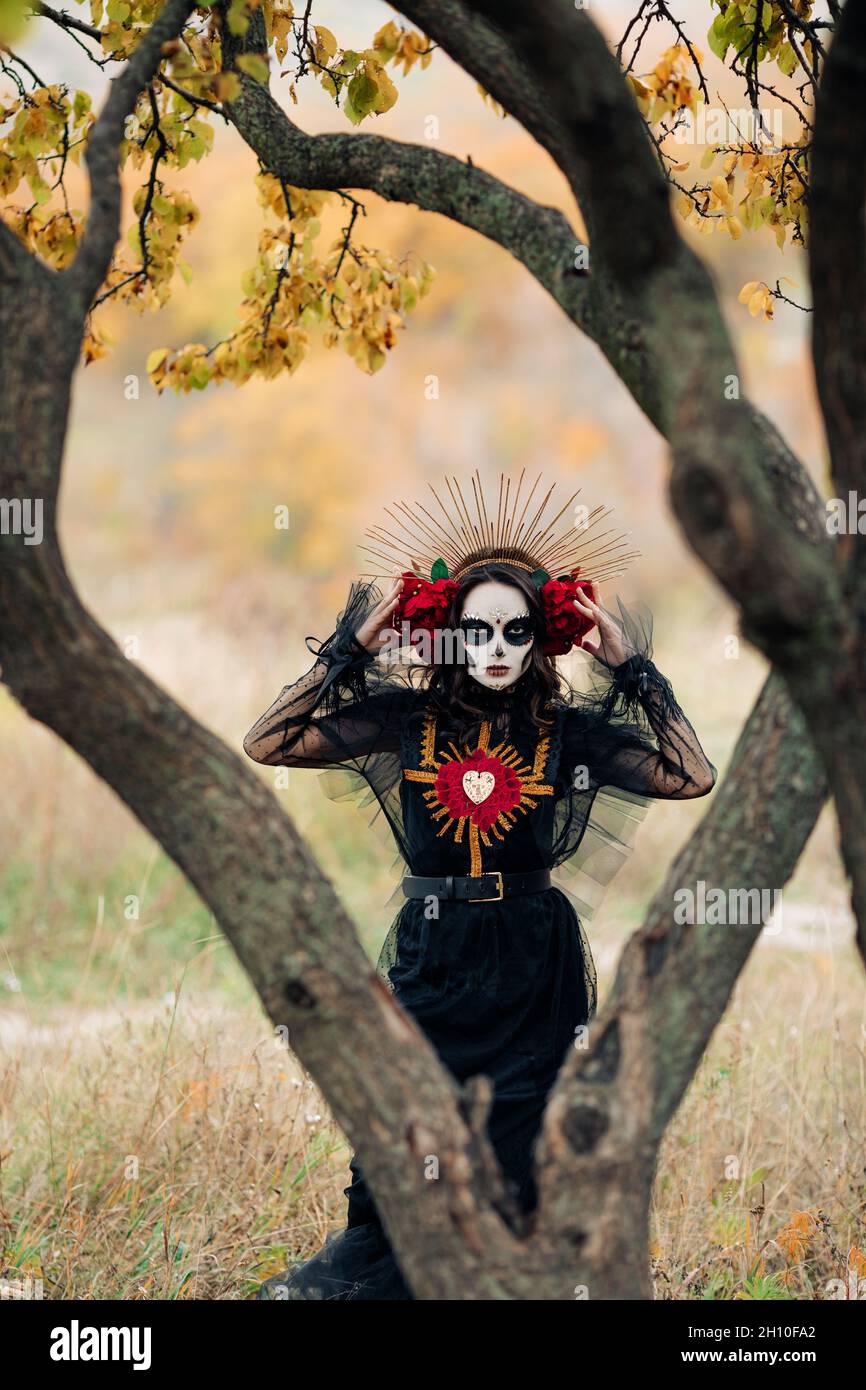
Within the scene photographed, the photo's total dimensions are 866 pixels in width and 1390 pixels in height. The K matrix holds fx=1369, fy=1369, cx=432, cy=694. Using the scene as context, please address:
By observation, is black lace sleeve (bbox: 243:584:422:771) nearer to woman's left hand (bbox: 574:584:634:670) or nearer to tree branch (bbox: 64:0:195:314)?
woman's left hand (bbox: 574:584:634:670)

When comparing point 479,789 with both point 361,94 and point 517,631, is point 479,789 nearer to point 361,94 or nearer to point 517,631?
point 517,631

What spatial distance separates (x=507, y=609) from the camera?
309 cm

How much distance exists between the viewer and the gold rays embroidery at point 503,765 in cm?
306

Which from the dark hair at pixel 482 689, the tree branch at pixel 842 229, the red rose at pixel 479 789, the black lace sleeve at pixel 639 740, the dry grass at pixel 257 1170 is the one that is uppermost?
the tree branch at pixel 842 229

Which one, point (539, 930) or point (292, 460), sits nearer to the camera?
point (539, 930)

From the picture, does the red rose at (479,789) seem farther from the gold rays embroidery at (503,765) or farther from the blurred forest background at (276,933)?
the blurred forest background at (276,933)

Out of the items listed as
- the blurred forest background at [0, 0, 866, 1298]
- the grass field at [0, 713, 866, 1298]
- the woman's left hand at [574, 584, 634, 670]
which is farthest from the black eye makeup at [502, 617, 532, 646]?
the grass field at [0, 713, 866, 1298]

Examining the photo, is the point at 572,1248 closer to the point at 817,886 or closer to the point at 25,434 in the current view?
the point at 25,434

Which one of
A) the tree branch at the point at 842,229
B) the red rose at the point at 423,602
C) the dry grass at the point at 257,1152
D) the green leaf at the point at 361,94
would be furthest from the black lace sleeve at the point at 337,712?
the tree branch at the point at 842,229

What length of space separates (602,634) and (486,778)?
43 centimetres

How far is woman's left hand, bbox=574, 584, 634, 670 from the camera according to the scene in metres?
3.10

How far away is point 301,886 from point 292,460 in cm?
1713

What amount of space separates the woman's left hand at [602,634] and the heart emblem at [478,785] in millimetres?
388
